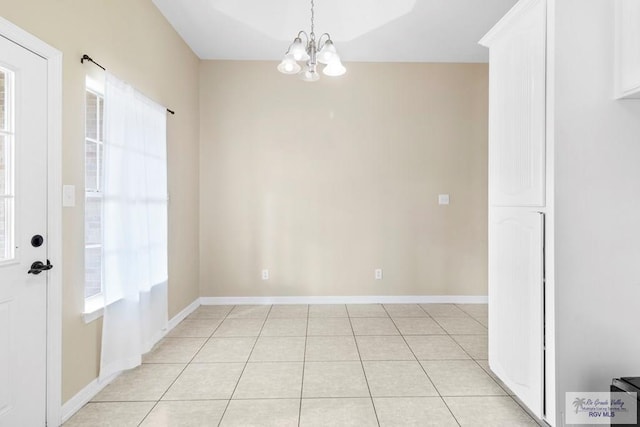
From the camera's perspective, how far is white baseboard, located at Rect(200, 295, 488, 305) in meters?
4.36

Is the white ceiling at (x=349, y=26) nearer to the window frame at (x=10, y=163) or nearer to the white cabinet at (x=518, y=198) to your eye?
the white cabinet at (x=518, y=198)

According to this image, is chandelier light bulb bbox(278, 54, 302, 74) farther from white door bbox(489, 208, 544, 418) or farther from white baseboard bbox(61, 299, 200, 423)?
white baseboard bbox(61, 299, 200, 423)

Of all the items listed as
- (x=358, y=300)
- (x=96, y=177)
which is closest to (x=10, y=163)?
(x=96, y=177)

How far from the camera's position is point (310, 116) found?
172 inches

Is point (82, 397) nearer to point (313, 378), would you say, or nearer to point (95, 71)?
point (313, 378)

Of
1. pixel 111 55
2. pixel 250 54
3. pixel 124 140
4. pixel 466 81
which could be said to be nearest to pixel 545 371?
pixel 124 140

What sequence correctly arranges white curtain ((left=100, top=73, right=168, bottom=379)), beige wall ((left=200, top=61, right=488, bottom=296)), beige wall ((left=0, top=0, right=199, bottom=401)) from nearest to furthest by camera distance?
beige wall ((left=0, top=0, right=199, bottom=401)) < white curtain ((left=100, top=73, right=168, bottom=379)) < beige wall ((left=200, top=61, right=488, bottom=296))

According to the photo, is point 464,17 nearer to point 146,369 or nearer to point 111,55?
point 111,55

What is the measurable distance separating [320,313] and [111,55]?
3.10 m

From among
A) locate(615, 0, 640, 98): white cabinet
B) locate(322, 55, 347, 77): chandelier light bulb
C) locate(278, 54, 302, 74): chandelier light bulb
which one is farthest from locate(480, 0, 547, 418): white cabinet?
locate(278, 54, 302, 74): chandelier light bulb

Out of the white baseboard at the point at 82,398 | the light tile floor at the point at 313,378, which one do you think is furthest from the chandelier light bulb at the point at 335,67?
the white baseboard at the point at 82,398

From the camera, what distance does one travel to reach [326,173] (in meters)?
4.37

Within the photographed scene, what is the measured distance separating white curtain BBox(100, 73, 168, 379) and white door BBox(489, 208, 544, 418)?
2.50 m

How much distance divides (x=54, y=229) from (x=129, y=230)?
2.01 feet
